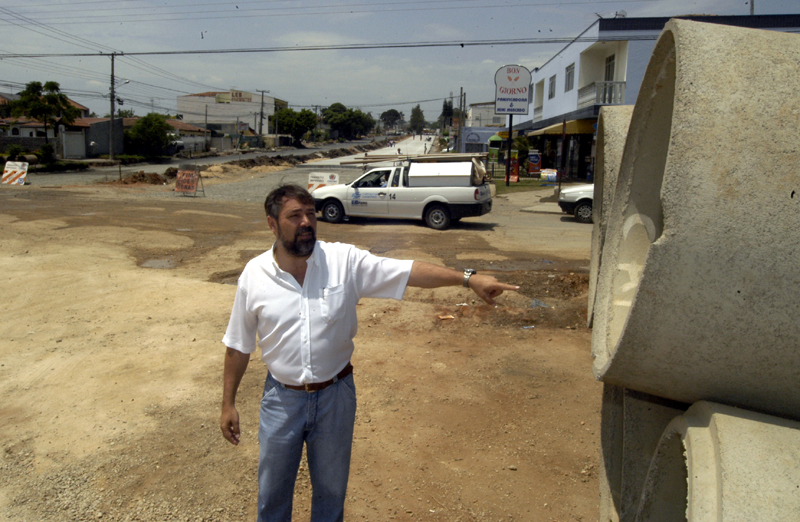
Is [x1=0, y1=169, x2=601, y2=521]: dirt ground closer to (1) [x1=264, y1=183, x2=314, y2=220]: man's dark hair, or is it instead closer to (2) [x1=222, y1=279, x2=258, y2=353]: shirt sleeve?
(2) [x1=222, y1=279, x2=258, y2=353]: shirt sleeve

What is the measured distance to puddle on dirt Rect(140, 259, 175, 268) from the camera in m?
10.5

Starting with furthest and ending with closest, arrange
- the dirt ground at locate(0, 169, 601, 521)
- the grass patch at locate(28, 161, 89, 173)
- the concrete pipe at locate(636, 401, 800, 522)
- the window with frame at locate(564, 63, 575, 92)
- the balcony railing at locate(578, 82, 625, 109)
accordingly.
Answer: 1. the grass patch at locate(28, 161, 89, 173)
2. the window with frame at locate(564, 63, 575, 92)
3. the balcony railing at locate(578, 82, 625, 109)
4. the dirt ground at locate(0, 169, 601, 521)
5. the concrete pipe at locate(636, 401, 800, 522)

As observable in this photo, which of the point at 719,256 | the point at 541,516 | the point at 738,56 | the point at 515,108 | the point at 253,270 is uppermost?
the point at 515,108

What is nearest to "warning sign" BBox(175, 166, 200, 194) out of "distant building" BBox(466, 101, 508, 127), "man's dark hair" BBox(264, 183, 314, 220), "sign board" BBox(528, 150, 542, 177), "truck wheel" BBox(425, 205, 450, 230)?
"truck wheel" BBox(425, 205, 450, 230)

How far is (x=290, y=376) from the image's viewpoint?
2.72 m

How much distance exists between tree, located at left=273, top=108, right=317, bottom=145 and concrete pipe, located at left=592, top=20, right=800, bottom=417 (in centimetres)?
9021

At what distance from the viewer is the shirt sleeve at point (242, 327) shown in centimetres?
286

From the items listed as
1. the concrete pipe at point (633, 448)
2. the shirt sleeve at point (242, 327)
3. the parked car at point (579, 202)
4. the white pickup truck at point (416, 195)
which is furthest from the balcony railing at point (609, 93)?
the shirt sleeve at point (242, 327)

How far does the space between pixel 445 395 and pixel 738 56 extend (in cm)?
356

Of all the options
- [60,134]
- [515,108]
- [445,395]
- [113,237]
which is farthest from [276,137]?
[445,395]

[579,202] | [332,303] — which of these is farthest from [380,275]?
[579,202]

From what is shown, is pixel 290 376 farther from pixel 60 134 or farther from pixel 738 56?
pixel 60 134

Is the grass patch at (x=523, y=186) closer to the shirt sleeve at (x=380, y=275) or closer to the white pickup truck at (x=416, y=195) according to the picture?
the white pickup truck at (x=416, y=195)

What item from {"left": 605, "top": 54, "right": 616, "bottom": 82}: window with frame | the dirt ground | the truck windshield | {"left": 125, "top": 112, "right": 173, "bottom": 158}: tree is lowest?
the dirt ground
